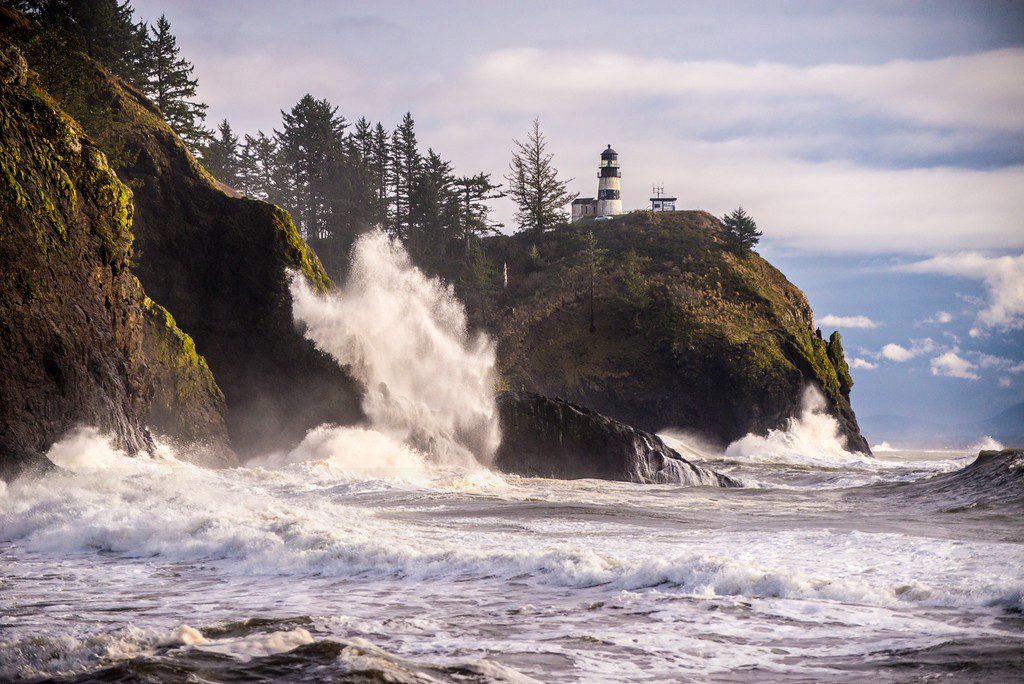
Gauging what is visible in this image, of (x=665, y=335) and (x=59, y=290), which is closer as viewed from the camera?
(x=59, y=290)

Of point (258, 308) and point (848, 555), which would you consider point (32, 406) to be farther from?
point (848, 555)

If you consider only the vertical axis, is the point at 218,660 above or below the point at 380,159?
Answer: below

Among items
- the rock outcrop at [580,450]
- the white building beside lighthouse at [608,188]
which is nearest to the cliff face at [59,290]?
the rock outcrop at [580,450]

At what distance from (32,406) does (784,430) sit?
46.3m

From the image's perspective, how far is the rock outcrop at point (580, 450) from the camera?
96.7 feet

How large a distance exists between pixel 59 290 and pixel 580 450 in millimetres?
17313

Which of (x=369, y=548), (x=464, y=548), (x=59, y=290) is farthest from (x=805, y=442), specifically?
(x=369, y=548)

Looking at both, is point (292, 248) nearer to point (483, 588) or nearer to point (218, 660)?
point (483, 588)

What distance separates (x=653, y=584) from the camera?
9492 millimetres

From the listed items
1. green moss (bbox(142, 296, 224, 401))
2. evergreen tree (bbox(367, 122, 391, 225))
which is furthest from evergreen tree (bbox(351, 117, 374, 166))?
green moss (bbox(142, 296, 224, 401))

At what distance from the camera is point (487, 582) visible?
391 inches

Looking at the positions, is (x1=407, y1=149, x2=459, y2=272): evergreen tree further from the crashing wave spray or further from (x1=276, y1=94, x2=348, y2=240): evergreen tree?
the crashing wave spray

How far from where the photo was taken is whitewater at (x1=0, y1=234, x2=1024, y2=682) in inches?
253

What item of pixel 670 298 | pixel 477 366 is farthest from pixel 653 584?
pixel 670 298
